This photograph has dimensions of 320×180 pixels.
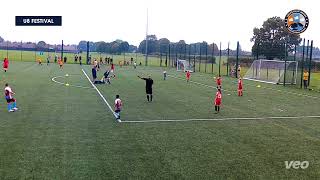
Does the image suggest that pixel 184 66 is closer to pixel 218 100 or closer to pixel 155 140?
pixel 218 100

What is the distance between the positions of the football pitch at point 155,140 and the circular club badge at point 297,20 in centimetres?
1888

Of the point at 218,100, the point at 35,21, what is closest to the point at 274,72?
the point at 218,100

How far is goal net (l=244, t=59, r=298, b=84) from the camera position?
40.9 m

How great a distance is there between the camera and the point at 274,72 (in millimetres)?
44531

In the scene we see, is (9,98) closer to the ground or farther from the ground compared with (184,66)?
closer to the ground

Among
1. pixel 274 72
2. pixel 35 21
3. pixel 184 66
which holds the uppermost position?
pixel 35 21

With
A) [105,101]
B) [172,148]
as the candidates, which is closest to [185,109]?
[105,101]

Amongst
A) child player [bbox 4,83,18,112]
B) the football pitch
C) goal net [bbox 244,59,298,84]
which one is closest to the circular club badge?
goal net [bbox 244,59,298,84]

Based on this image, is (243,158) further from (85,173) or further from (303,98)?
(303,98)

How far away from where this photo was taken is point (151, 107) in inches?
837

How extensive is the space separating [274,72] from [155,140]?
3408 cm

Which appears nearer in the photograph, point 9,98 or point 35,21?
point 9,98

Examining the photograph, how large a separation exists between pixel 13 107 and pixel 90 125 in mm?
5565

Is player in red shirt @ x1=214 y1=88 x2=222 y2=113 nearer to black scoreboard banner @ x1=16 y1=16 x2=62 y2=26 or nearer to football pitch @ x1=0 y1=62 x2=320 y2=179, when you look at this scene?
football pitch @ x1=0 y1=62 x2=320 y2=179
